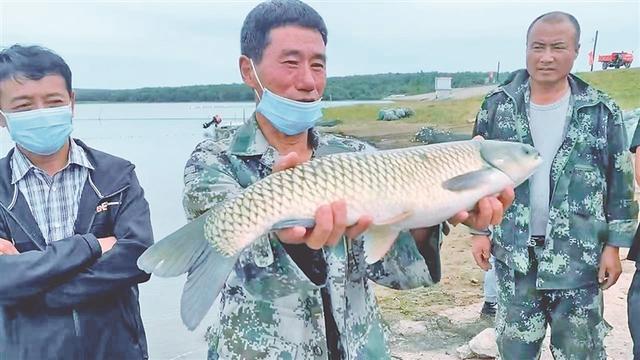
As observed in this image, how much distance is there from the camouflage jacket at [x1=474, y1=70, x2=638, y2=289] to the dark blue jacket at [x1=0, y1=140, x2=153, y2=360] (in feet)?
7.41

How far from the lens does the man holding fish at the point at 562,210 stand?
3770 millimetres

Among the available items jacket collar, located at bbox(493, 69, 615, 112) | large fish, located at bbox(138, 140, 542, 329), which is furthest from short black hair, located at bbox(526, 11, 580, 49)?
large fish, located at bbox(138, 140, 542, 329)

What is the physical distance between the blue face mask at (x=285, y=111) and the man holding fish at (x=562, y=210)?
6.46 ft

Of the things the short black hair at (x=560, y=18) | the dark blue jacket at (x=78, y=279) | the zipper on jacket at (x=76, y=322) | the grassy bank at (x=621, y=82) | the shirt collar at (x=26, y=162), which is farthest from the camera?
the grassy bank at (x=621, y=82)

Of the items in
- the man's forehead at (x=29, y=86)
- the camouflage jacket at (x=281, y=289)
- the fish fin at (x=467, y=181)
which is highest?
the man's forehead at (x=29, y=86)

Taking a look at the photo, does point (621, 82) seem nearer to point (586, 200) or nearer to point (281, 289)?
point (586, 200)

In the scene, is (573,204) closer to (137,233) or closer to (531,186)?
(531,186)

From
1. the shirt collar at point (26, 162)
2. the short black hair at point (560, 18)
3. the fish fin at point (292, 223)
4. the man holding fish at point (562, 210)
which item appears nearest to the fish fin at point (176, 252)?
the fish fin at point (292, 223)

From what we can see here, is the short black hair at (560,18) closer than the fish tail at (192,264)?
No

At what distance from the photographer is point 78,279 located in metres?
2.72

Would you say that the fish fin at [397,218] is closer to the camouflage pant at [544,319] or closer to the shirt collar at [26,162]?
the shirt collar at [26,162]

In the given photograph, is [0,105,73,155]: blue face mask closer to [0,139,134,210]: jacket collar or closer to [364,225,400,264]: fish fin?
[0,139,134,210]: jacket collar

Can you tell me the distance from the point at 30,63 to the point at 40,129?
0.30 m

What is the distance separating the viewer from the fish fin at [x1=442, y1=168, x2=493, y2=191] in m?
2.15
